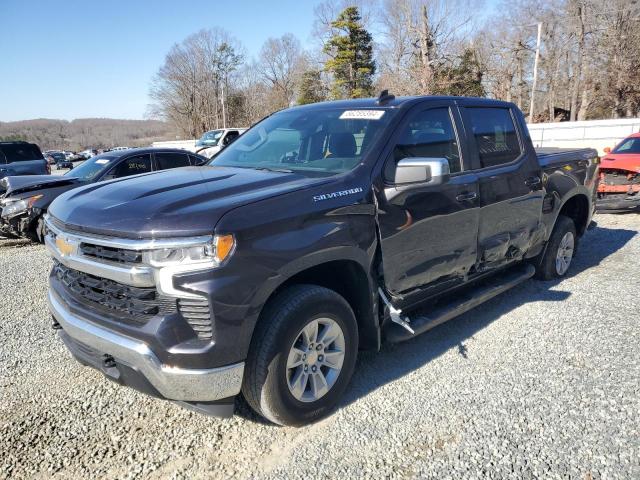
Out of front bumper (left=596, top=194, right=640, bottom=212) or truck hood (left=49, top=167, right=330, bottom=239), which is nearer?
truck hood (left=49, top=167, right=330, bottom=239)

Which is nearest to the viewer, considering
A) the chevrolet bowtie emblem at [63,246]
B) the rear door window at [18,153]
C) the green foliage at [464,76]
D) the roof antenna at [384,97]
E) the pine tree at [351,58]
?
the chevrolet bowtie emblem at [63,246]

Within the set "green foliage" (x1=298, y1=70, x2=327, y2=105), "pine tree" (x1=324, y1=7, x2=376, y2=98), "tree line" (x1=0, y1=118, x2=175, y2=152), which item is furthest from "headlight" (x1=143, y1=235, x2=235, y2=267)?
"tree line" (x1=0, y1=118, x2=175, y2=152)

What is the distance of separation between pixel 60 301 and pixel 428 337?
287 cm

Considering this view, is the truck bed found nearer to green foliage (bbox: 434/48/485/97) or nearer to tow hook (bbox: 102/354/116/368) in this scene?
tow hook (bbox: 102/354/116/368)

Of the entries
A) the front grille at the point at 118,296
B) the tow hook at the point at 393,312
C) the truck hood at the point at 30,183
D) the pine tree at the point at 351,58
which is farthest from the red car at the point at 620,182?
the pine tree at the point at 351,58

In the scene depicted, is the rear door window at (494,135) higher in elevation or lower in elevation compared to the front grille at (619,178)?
higher

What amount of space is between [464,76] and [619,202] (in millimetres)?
26668

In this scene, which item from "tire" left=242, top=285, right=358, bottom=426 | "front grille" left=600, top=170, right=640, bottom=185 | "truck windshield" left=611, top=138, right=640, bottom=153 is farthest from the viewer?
"truck windshield" left=611, top=138, right=640, bottom=153

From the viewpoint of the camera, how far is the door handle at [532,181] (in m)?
4.54

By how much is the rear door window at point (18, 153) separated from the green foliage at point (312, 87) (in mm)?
30960

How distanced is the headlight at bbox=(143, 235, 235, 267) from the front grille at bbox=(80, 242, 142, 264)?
0.11m

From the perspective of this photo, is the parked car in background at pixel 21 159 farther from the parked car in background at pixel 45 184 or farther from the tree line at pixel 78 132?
the tree line at pixel 78 132

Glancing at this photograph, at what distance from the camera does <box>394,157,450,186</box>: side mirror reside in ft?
10.1

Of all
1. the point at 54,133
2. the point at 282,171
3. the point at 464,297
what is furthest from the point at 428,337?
the point at 54,133
